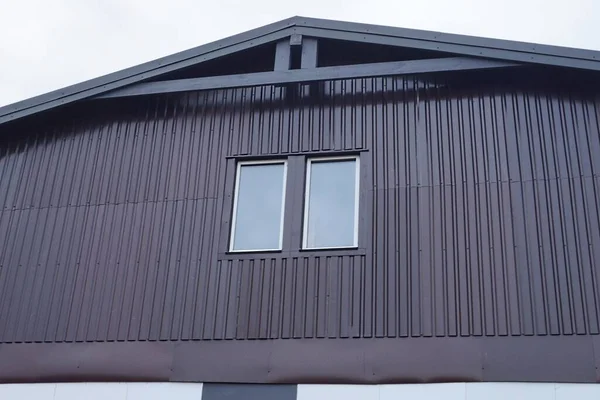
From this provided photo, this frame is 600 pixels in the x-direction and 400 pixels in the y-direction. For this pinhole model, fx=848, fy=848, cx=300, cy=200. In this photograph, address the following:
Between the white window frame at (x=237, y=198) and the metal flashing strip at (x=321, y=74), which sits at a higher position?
the metal flashing strip at (x=321, y=74)

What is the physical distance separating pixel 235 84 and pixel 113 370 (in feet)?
13.3

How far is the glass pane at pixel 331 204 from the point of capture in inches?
416

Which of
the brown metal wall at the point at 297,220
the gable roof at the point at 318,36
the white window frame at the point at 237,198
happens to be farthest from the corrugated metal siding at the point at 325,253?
the gable roof at the point at 318,36

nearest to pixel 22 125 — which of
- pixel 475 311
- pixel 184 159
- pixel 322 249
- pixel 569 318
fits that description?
pixel 184 159

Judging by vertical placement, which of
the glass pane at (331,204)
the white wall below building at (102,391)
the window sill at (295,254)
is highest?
the glass pane at (331,204)

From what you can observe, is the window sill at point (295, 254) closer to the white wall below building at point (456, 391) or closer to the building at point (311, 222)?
the building at point (311, 222)

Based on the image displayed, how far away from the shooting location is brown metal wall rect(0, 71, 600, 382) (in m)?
9.68

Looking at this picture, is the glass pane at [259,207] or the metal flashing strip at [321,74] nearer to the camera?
the glass pane at [259,207]

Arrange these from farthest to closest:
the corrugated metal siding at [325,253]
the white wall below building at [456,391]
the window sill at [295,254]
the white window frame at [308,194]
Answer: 1. the white window frame at [308,194]
2. the window sill at [295,254]
3. the corrugated metal siding at [325,253]
4. the white wall below building at [456,391]

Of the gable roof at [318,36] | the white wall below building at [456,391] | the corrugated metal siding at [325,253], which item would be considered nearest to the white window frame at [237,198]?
the corrugated metal siding at [325,253]

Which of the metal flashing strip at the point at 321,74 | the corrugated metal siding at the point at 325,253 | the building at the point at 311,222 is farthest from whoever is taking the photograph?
the metal flashing strip at the point at 321,74

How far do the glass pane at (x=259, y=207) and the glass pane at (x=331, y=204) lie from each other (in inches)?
16.6

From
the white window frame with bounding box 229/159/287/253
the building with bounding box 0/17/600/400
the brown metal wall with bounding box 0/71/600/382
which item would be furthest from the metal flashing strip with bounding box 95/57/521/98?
the white window frame with bounding box 229/159/287/253

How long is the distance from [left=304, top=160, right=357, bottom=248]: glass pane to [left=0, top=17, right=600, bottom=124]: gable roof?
1801mm
